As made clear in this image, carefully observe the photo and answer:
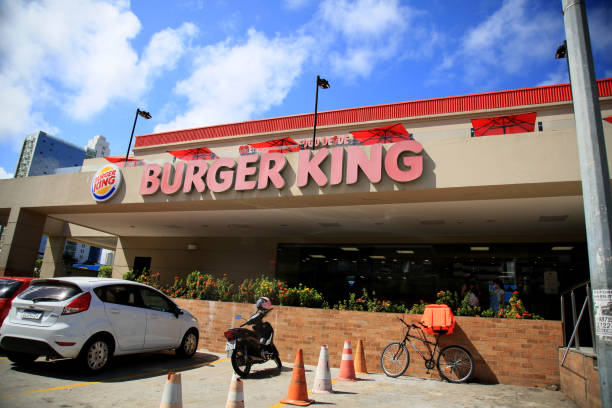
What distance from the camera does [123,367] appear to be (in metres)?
7.64

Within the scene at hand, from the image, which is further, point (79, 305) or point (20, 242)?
point (20, 242)

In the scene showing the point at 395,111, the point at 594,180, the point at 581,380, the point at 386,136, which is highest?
the point at 395,111

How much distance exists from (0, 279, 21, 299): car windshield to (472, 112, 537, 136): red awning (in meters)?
A: 11.3

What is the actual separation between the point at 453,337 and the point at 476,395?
1.84 meters

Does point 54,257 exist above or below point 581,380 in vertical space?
above

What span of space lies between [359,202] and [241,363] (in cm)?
572

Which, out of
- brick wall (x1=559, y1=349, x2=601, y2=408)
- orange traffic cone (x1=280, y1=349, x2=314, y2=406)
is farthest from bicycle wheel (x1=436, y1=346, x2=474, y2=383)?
orange traffic cone (x1=280, y1=349, x2=314, y2=406)

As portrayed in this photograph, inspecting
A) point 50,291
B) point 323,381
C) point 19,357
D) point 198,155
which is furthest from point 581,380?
point 198,155

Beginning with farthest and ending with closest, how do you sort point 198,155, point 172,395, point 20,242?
point 20,242, point 198,155, point 172,395

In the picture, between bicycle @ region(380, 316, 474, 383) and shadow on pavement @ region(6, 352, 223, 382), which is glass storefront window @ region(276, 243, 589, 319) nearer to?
bicycle @ region(380, 316, 474, 383)

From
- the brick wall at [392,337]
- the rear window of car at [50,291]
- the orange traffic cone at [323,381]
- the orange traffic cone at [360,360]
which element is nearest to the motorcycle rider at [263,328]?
the orange traffic cone at [323,381]

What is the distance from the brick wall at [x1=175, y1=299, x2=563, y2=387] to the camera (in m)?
8.36

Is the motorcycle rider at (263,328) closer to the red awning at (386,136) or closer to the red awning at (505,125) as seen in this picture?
the red awning at (386,136)

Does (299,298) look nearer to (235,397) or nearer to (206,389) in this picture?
(206,389)
